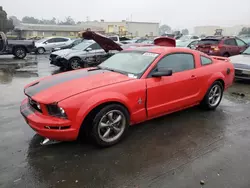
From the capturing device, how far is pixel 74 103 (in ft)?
9.88

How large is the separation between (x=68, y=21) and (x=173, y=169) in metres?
117

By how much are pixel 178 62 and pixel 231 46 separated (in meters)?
9.00

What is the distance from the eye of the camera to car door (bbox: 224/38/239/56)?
11565 millimetres

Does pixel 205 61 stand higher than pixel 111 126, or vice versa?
pixel 205 61

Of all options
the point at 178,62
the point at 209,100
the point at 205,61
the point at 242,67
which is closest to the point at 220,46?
the point at 242,67

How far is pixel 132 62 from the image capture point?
4137 mm

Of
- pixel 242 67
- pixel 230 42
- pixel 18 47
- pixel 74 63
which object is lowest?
pixel 74 63

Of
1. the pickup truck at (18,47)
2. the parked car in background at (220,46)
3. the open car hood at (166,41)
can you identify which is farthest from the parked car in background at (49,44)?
the open car hood at (166,41)

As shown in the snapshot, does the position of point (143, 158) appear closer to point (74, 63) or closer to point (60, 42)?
point (74, 63)

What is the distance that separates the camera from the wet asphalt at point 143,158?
2.69 metres

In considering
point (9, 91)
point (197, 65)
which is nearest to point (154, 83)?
point (197, 65)

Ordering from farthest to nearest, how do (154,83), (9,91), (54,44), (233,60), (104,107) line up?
(54,44)
(233,60)
(9,91)
(154,83)
(104,107)

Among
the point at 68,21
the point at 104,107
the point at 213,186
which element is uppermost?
the point at 68,21

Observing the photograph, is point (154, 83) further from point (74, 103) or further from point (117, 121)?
point (74, 103)
